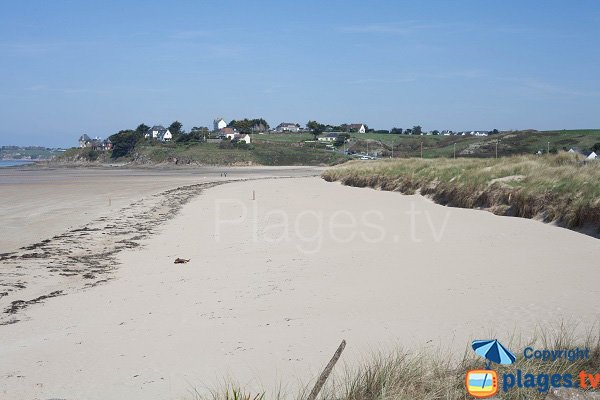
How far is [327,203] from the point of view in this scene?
2069 centimetres

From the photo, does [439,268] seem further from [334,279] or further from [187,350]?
[187,350]

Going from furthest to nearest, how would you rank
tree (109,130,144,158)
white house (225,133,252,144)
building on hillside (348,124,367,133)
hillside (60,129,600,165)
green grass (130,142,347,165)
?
building on hillside (348,124,367,133), tree (109,130,144,158), white house (225,133,252,144), green grass (130,142,347,165), hillside (60,129,600,165)

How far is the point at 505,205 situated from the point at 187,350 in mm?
12445

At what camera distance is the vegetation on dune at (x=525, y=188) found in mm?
12452

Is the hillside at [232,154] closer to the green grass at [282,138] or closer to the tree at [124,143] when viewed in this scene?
the tree at [124,143]

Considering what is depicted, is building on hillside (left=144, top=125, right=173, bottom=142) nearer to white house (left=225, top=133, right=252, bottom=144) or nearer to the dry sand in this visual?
white house (left=225, top=133, right=252, bottom=144)

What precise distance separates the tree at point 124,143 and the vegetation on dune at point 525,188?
9609cm

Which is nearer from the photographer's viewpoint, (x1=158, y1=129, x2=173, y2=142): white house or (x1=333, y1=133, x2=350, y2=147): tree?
(x1=333, y1=133, x2=350, y2=147): tree

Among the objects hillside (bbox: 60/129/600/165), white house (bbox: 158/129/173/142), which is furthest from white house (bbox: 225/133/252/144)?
white house (bbox: 158/129/173/142)

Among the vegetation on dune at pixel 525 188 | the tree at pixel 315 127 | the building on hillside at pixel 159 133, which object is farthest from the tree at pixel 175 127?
the vegetation on dune at pixel 525 188

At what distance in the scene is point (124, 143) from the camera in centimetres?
11481

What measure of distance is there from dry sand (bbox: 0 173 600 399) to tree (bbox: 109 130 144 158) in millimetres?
106666

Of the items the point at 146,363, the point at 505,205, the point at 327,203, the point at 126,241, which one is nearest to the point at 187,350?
the point at 146,363

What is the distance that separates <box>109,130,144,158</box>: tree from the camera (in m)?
113
